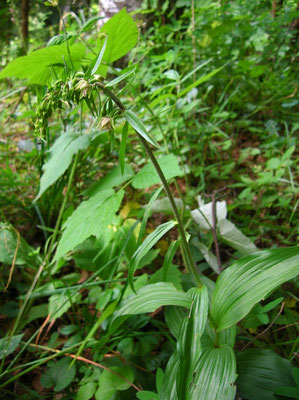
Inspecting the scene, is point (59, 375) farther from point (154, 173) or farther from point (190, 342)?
point (154, 173)

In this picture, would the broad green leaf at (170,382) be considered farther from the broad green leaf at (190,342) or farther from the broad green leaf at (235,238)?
the broad green leaf at (235,238)

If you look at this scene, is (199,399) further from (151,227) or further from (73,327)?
(151,227)

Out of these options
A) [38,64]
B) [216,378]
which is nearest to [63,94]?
[38,64]

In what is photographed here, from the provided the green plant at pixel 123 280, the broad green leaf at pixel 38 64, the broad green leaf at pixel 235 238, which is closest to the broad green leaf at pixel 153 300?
the green plant at pixel 123 280

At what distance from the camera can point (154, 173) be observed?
99 centimetres

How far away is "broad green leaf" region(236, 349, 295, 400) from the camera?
27.9 inches

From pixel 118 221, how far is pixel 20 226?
2.17ft

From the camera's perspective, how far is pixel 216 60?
1.86 metres

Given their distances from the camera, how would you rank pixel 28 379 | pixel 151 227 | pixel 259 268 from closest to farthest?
pixel 259 268
pixel 28 379
pixel 151 227

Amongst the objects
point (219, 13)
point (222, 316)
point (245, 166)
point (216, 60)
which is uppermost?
point (219, 13)

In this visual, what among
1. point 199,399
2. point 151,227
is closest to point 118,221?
point 151,227

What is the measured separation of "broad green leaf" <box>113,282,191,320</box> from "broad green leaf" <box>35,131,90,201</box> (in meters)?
0.49

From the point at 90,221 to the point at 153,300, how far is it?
33cm

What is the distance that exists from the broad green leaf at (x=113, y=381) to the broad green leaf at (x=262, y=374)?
32 cm
